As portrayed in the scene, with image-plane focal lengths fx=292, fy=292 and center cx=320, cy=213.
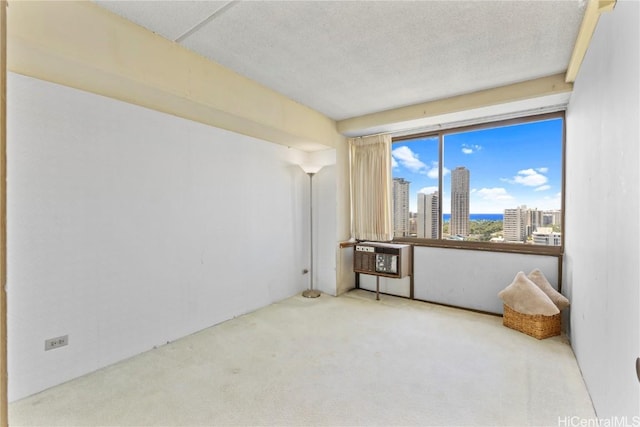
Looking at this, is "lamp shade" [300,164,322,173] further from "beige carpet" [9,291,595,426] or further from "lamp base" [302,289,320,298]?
"beige carpet" [9,291,595,426]

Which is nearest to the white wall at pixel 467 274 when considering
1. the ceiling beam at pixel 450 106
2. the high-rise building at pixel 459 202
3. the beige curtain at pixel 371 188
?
the high-rise building at pixel 459 202

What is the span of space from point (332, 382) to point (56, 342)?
209cm

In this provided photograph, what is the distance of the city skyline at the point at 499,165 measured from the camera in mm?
3384

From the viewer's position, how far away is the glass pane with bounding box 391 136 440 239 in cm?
413

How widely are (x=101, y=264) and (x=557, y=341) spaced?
13.8ft

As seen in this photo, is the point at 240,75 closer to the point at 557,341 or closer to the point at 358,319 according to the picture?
the point at 358,319

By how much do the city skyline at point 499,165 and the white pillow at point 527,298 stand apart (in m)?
0.98

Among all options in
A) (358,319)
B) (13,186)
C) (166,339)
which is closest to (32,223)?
(13,186)

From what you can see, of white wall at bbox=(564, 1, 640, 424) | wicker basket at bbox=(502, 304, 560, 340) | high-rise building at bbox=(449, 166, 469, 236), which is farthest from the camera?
high-rise building at bbox=(449, 166, 469, 236)

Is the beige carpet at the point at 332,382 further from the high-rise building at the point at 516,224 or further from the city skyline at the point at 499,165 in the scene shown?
the city skyline at the point at 499,165

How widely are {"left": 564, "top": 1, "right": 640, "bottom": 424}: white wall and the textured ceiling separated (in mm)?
386

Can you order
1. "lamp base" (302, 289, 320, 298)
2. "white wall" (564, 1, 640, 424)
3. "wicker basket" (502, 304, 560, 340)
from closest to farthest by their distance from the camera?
"white wall" (564, 1, 640, 424), "wicker basket" (502, 304, 560, 340), "lamp base" (302, 289, 320, 298)

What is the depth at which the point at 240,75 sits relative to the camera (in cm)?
288

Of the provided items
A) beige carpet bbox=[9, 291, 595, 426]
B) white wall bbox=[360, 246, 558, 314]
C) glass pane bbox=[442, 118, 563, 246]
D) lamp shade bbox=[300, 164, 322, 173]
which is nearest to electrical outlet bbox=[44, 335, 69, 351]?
beige carpet bbox=[9, 291, 595, 426]
